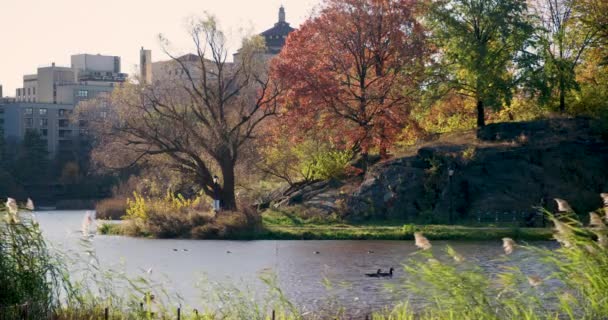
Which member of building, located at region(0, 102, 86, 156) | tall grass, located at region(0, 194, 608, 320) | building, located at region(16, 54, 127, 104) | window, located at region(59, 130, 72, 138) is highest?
building, located at region(16, 54, 127, 104)

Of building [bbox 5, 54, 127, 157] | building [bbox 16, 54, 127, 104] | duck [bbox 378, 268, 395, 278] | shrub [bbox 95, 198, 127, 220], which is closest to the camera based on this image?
duck [bbox 378, 268, 395, 278]

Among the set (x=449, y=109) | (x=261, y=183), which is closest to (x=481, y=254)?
(x=449, y=109)

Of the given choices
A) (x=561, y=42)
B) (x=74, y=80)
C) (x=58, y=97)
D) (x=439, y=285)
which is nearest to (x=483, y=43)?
(x=561, y=42)

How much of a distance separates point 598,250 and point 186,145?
119ft

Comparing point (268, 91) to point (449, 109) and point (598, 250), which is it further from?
point (598, 250)

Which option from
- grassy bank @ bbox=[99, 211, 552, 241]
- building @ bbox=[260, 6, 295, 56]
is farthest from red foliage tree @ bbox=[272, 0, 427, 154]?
building @ bbox=[260, 6, 295, 56]

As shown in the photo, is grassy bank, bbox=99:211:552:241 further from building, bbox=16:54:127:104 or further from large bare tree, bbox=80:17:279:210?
building, bbox=16:54:127:104

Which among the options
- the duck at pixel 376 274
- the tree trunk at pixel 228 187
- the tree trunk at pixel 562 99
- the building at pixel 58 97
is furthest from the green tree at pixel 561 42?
the building at pixel 58 97

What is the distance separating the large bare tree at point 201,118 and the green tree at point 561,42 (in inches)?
517

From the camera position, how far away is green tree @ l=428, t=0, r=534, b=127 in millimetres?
46312

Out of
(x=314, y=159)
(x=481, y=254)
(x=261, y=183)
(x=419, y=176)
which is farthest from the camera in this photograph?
(x=261, y=183)

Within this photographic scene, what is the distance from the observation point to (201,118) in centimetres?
4672

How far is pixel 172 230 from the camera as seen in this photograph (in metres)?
41.9

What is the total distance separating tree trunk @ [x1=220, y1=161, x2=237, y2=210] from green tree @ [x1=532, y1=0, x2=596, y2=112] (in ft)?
51.0
